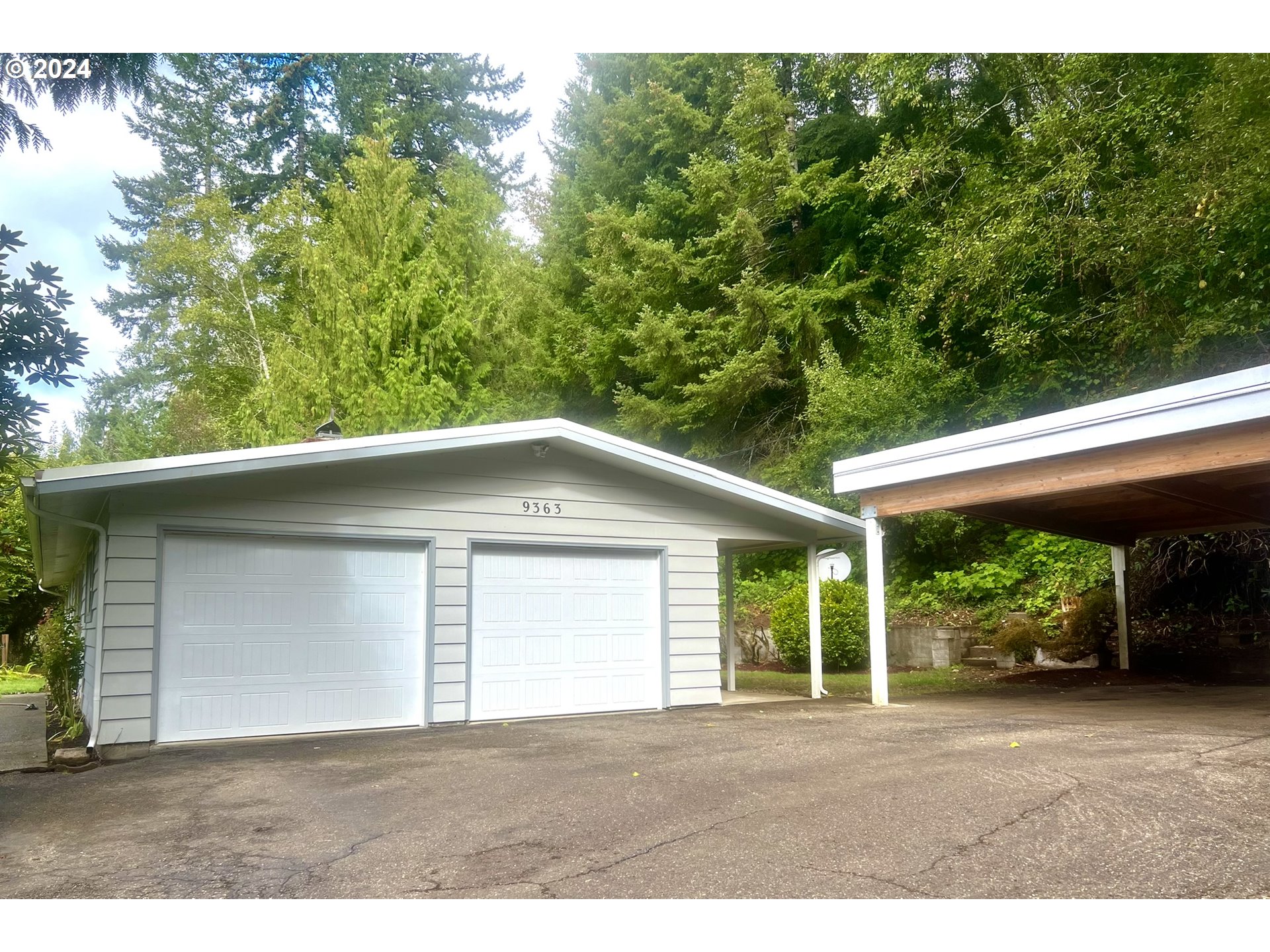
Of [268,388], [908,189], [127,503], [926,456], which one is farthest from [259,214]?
[926,456]

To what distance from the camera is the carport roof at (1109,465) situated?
6.88 m

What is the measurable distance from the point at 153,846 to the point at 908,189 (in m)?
14.8

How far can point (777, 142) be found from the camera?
19.0 meters

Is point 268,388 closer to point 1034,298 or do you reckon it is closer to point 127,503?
point 127,503

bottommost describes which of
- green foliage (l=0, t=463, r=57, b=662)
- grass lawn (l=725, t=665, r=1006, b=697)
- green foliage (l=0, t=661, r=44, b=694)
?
green foliage (l=0, t=661, r=44, b=694)

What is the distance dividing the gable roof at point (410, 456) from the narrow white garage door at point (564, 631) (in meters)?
1.02

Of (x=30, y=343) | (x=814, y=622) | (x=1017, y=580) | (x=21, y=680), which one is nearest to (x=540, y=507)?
(x=814, y=622)

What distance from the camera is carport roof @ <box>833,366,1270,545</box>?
6883 mm

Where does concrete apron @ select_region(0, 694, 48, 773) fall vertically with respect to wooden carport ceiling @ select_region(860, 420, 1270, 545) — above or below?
below

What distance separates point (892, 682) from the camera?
1269cm

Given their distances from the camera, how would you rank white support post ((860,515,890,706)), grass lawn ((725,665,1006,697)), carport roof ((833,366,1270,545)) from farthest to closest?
grass lawn ((725,665,1006,697)) → white support post ((860,515,890,706)) → carport roof ((833,366,1270,545))

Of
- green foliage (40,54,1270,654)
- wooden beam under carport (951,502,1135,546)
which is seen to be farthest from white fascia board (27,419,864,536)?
green foliage (40,54,1270,654)

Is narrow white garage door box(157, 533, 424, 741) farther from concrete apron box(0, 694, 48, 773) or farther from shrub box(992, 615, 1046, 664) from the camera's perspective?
shrub box(992, 615, 1046, 664)

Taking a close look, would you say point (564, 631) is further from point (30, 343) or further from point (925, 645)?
point (925, 645)
